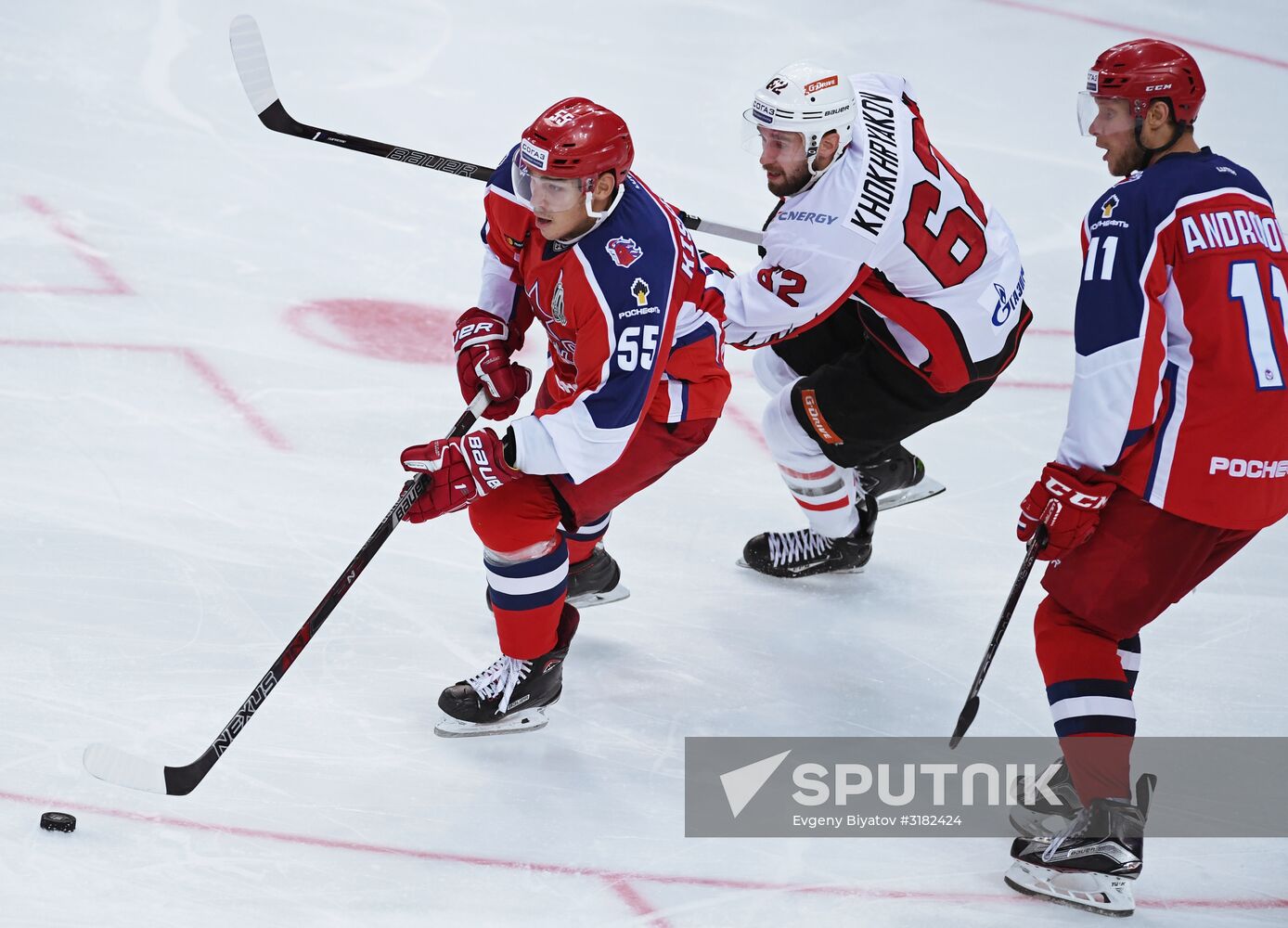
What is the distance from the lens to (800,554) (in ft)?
11.3

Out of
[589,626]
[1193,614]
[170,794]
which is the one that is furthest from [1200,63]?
[170,794]

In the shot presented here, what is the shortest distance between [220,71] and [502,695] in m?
3.82

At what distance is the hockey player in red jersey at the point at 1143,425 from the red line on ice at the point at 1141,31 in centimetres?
482

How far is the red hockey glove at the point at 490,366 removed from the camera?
9.30 feet

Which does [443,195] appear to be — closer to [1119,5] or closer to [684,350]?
[684,350]

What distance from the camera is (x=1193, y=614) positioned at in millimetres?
3383

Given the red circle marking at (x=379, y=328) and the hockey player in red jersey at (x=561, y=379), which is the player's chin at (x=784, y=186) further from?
the red circle marking at (x=379, y=328)

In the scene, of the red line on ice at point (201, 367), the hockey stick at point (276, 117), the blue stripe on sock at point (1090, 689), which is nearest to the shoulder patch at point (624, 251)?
the hockey stick at point (276, 117)

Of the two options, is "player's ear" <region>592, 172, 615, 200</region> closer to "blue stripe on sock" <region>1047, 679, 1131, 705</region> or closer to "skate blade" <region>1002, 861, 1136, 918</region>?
"blue stripe on sock" <region>1047, 679, 1131, 705</region>

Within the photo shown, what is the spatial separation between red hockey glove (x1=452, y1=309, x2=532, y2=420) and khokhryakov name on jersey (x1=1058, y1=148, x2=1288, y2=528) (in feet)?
Answer: 3.47

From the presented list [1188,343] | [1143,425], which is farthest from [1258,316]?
[1143,425]

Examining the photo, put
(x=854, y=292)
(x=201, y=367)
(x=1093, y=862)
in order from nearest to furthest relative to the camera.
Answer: (x=1093, y=862) → (x=854, y=292) → (x=201, y=367)

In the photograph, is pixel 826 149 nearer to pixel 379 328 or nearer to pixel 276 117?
pixel 276 117

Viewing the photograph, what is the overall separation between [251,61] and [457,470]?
4.23ft
